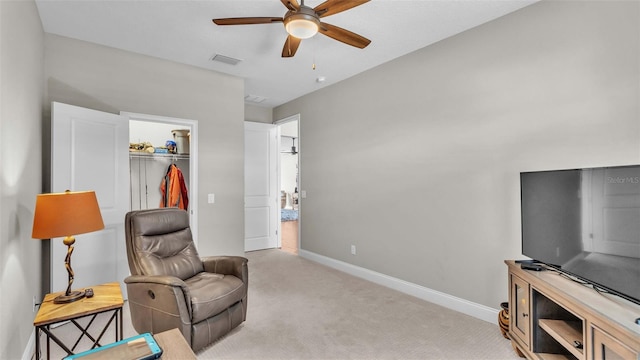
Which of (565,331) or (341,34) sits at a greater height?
(341,34)

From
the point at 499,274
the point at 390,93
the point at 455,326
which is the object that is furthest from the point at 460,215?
the point at 390,93

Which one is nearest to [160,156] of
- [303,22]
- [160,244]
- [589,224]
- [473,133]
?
[160,244]

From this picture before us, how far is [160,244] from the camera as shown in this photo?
2.64 metres

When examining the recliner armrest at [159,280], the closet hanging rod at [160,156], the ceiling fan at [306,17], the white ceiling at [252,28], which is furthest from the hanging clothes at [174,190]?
the ceiling fan at [306,17]

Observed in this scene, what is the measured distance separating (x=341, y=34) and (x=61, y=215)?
7.40 ft

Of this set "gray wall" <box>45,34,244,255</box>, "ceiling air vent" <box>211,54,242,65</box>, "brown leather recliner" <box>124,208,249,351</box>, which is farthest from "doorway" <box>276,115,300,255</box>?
"brown leather recliner" <box>124,208,249,351</box>

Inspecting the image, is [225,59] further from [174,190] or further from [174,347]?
[174,347]

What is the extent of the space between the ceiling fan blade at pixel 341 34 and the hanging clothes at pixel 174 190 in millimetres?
3269

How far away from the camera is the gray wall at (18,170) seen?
1.66 metres

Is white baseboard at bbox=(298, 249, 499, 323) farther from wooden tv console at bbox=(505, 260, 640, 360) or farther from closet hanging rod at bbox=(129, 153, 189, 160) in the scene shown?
closet hanging rod at bbox=(129, 153, 189, 160)

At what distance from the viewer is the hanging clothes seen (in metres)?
4.53

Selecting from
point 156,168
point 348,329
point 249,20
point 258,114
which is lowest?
point 348,329

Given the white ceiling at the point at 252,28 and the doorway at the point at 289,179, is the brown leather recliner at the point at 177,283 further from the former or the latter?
the doorway at the point at 289,179

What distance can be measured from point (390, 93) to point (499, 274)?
227 centimetres
